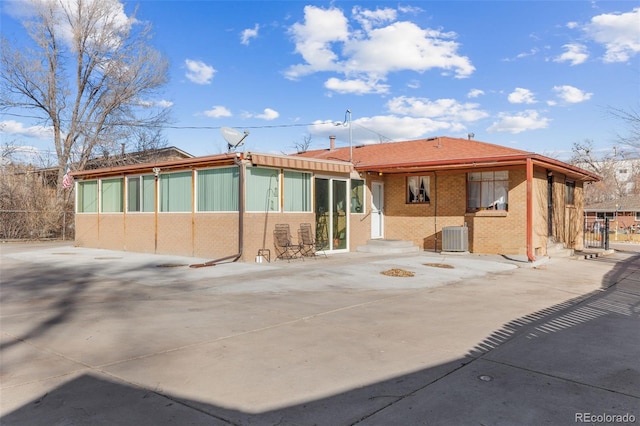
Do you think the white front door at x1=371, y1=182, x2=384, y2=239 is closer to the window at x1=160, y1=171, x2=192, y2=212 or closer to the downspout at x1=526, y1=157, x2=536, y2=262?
the downspout at x1=526, y1=157, x2=536, y2=262

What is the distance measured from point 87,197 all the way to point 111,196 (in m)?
1.97

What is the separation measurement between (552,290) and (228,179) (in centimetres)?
850

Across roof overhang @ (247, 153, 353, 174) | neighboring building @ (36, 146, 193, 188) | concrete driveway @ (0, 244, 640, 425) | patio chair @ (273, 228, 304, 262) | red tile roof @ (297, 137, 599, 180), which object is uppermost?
neighboring building @ (36, 146, 193, 188)

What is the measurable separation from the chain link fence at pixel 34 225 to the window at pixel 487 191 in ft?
64.9

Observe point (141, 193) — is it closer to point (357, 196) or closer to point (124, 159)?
point (357, 196)

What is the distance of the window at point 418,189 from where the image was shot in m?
16.9

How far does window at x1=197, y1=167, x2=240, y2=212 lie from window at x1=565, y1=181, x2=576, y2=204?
13.7 meters

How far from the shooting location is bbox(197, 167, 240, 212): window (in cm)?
1294

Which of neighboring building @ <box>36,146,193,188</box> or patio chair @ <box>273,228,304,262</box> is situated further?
neighboring building @ <box>36,146,193,188</box>

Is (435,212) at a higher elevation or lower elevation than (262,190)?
lower

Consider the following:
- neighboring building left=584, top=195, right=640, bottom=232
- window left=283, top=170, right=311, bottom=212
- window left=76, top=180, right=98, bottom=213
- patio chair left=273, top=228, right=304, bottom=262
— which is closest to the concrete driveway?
patio chair left=273, top=228, right=304, bottom=262

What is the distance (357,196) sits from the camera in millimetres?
16562

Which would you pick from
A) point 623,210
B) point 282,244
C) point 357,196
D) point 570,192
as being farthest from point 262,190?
point 623,210

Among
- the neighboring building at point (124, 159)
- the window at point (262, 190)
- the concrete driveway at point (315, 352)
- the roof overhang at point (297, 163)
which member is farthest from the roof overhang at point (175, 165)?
the neighboring building at point (124, 159)
